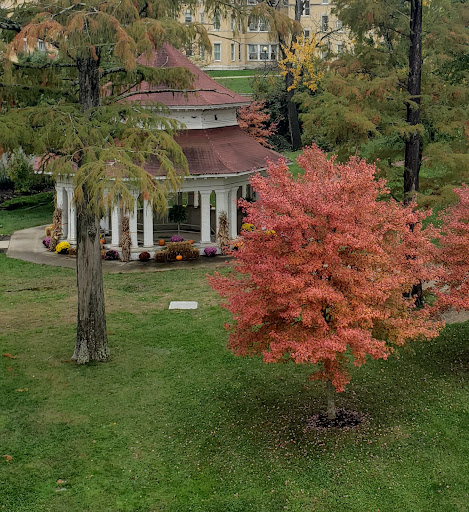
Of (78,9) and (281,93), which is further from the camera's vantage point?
(281,93)

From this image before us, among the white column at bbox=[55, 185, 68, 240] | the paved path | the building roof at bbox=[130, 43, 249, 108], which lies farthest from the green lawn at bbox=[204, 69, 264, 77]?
the paved path

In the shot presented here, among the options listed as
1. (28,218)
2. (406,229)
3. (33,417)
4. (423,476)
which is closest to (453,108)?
(406,229)

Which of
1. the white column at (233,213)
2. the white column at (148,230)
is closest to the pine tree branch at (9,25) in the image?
the white column at (148,230)

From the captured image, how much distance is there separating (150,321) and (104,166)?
7037mm

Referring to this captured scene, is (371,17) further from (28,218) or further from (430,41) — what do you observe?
(28,218)

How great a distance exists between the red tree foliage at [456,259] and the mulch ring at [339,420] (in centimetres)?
293

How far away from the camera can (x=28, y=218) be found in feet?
122

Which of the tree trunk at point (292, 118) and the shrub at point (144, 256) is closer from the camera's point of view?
the shrub at point (144, 256)

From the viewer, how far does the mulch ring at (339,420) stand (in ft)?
45.7

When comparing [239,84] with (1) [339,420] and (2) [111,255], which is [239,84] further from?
Answer: (1) [339,420]

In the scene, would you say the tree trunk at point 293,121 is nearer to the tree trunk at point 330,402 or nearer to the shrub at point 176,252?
the shrub at point 176,252

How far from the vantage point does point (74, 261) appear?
1092 inches

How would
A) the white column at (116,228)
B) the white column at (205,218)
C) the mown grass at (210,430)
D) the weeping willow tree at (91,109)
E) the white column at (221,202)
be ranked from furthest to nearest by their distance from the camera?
the white column at (221,202) → the white column at (116,228) → the white column at (205,218) → the weeping willow tree at (91,109) → the mown grass at (210,430)

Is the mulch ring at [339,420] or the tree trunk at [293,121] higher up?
the tree trunk at [293,121]
